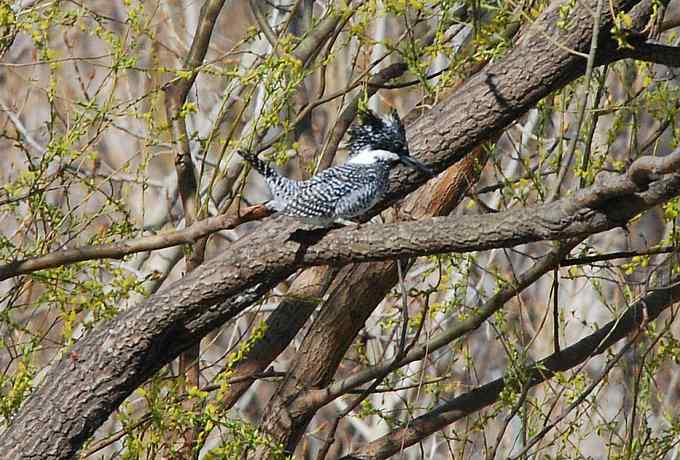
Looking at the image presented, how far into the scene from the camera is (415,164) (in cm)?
298

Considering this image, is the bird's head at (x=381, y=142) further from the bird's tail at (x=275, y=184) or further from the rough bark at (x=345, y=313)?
the rough bark at (x=345, y=313)

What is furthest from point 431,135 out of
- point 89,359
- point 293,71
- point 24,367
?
point 24,367

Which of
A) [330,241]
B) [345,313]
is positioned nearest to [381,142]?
[330,241]

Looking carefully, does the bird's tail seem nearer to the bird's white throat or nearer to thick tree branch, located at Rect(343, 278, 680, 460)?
the bird's white throat

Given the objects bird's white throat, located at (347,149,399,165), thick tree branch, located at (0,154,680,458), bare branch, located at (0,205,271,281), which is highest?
bird's white throat, located at (347,149,399,165)

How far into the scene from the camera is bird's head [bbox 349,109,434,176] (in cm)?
299

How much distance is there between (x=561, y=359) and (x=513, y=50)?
122cm

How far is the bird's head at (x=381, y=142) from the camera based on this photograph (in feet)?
9.82

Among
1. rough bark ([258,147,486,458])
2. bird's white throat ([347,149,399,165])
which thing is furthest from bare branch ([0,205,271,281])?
rough bark ([258,147,486,458])

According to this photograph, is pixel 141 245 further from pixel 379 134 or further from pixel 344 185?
pixel 379 134

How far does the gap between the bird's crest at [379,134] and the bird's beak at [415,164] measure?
0.7 inches

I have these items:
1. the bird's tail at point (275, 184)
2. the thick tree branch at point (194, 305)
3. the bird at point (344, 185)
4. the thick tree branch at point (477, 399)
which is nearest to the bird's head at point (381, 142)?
the bird at point (344, 185)

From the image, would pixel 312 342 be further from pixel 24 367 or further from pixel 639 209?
pixel 639 209

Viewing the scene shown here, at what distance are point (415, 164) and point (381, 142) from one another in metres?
0.20
